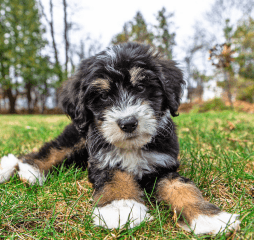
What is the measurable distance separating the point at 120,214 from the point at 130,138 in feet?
2.33

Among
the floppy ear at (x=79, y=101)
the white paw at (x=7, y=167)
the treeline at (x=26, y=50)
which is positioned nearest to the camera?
the floppy ear at (x=79, y=101)

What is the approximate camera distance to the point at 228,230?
1469 mm

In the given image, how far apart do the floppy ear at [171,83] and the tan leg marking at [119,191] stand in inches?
38.6

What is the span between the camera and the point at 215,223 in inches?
62.7

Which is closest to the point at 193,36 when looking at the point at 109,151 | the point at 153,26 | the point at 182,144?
the point at 153,26

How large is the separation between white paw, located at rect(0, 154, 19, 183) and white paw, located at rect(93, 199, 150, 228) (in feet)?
4.99

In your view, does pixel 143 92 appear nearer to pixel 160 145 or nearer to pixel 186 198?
pixel 160 145

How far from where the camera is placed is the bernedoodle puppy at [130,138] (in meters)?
1.78

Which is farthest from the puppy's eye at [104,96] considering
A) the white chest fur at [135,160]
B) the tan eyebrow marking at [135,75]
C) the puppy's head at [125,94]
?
the white chest fur at [135,160]

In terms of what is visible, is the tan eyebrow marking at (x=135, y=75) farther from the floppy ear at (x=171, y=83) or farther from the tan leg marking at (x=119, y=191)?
the tan leg marking at (x=119, y=191)

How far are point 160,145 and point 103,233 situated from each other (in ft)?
3.84

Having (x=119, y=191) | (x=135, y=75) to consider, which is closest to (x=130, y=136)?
(x=119, y=191)

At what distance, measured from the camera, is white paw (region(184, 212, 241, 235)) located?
1.52 metres

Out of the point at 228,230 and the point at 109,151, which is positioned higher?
the point at 109,151
